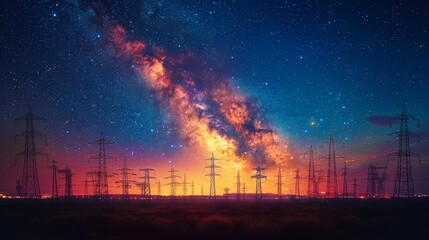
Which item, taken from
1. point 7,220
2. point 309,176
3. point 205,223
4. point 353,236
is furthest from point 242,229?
point 309,176

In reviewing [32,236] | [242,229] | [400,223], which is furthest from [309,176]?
[32,236]

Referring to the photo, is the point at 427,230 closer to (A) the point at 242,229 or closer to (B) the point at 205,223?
(A) the point at 242,229

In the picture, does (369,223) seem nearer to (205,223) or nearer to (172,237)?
(205,223)

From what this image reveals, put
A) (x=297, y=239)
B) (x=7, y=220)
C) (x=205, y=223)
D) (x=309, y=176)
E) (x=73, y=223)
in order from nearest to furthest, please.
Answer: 1. (x=297, y=239)
2. (x=205, y=223)
3. (x=73, y=223)
4. (x=7, y=220)
5. (x=309, y=176)

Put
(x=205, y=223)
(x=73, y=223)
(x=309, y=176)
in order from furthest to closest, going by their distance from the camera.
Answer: (x=309, y=176), (x=73, y=223), (x=205, y=223)

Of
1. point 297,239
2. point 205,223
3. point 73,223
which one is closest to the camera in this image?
point 297,239

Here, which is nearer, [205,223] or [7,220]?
[205,223]

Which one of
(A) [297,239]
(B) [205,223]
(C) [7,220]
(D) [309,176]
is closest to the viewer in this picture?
(A) [297,239]

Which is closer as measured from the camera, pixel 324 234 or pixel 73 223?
pixel 324 234

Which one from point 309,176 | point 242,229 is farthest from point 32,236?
point 309,176
